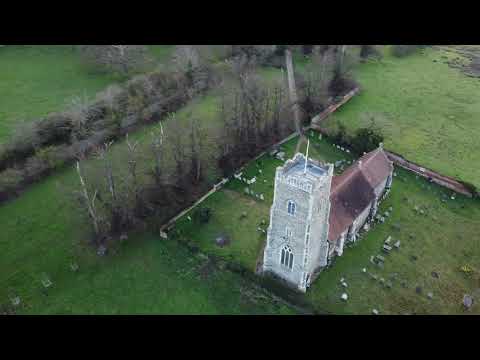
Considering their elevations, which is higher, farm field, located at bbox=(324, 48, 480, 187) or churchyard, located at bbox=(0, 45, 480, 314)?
farm field, located at bbox=(324, 48, 480, 187)

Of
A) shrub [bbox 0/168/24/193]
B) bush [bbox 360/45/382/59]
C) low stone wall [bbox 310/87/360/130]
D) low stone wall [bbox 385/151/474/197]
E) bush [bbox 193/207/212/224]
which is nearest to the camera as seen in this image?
bush [bbox 193/207/212/224]

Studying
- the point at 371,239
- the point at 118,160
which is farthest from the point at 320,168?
the point at 118,160

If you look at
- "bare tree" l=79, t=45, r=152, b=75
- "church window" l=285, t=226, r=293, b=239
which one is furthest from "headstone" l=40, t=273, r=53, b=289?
"bare tree" l=79, t=45, r=152, b=75

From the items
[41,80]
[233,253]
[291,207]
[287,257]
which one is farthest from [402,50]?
[41,80]

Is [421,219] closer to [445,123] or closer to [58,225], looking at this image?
[445,123]

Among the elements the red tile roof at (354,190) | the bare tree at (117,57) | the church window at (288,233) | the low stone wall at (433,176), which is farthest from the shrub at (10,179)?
the low stone wall at (433,176)

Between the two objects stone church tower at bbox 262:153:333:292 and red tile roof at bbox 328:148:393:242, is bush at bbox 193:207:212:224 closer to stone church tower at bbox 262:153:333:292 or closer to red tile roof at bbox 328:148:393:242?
stone church tower at bbox 262:153:333:292

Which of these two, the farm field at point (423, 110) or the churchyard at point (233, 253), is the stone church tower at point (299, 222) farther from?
the farm field at point (423, 110)
